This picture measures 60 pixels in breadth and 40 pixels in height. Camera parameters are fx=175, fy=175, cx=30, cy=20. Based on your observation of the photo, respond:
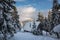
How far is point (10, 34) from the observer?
12344 millimetres

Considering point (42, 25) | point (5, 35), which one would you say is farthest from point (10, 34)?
point (42, 25)

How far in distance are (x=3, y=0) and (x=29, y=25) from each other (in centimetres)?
567

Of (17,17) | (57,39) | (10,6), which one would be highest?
(10,6)

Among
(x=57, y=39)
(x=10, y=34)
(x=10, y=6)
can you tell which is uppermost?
(x=10, y=6)

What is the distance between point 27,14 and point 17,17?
5.24ft

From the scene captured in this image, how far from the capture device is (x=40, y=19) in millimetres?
16766

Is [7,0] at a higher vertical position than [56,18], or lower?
higher

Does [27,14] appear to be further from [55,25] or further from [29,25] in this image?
[55,25]

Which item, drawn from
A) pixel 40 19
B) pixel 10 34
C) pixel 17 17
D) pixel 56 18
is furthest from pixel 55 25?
pixel 10 34

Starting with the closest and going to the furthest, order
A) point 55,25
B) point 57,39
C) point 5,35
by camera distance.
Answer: point 5,35
point 57,39
point 55,25

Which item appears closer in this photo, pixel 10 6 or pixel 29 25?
pixel 10 6

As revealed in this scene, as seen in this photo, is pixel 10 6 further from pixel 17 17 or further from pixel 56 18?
pixel 56 18

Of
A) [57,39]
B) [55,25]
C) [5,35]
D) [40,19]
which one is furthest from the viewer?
[40,19]

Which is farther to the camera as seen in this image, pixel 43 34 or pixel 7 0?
pixel 43 34
